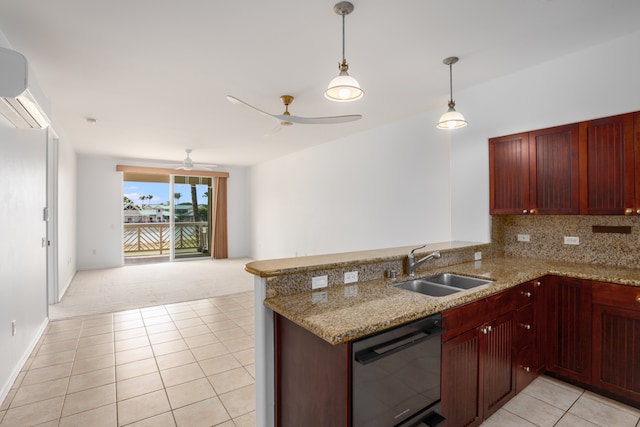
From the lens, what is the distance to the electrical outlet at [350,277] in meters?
2.14

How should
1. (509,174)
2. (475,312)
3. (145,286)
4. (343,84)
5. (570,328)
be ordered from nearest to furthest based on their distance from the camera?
(475,312) < (343,84) < (570,328) < (509,174) < (145,286)

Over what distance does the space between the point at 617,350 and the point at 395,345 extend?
1.90 metres

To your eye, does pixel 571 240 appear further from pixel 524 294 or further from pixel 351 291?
pixel 351 291

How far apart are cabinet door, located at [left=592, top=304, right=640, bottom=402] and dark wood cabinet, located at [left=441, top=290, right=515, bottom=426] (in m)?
0.64

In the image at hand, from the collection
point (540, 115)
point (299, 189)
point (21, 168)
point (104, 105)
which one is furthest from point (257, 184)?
point (540, 115)

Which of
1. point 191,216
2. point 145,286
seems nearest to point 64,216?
point 145,286

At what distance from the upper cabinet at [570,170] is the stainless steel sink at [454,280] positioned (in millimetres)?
1046

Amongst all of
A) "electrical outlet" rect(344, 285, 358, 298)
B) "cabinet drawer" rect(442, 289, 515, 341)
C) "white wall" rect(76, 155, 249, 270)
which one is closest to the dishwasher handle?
"cabinet drawer" rect(442, 289, 515, 341)

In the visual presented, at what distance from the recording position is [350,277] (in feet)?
7.10

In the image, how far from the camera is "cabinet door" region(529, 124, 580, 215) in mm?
2650

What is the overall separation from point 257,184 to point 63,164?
4341 mm

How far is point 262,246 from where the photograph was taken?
8.55m

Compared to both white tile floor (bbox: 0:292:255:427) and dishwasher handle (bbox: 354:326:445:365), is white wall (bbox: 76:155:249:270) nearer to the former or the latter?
white tile floor (bbox: 0:292:255:427)

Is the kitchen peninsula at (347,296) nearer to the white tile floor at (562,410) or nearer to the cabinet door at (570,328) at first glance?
the cabinet door at (570,328)
